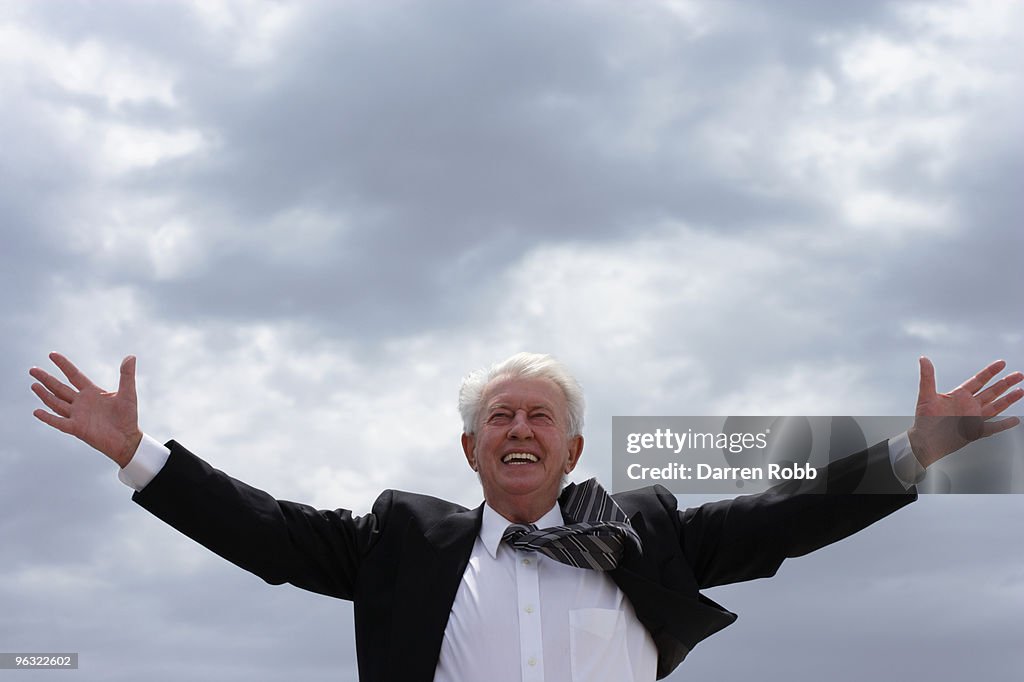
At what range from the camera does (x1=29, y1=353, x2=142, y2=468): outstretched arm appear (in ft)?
19.9

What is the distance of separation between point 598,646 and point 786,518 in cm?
142

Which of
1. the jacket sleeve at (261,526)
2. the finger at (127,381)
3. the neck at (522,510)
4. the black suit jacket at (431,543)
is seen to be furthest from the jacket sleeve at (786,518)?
the finger at (127,381)

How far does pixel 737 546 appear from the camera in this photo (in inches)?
268

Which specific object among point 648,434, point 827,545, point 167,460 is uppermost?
point 648,434

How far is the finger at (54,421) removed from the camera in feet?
19.5

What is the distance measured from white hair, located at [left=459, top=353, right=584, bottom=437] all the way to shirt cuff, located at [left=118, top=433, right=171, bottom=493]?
177cm

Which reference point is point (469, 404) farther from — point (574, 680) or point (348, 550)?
point (574, 680)

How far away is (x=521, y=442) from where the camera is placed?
655 centimetres

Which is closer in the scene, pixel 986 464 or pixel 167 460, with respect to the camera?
pixel 167 460

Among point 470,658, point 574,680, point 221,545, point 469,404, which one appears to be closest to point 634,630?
point 574,680

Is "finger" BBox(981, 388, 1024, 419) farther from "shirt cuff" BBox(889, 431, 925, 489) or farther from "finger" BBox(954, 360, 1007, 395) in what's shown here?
"shirt cuff" BBox(889, 431, 925, 489)

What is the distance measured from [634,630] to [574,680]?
0.55 meters

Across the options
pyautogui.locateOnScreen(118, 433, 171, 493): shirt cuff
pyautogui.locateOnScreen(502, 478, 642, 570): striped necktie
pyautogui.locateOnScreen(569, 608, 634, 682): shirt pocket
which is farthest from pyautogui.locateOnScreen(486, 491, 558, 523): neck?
pyautogui.locateOnScreen(118, 433, 171, 493): shirt cuff

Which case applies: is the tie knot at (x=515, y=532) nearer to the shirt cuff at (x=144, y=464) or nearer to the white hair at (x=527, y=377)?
the white hair at (x=527, y=377)
